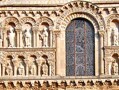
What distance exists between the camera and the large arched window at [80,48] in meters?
32.4

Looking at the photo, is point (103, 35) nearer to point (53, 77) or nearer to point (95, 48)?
point (95, 48)

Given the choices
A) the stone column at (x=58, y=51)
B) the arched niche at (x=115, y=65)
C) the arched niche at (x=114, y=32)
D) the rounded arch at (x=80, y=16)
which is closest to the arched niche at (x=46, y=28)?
the stone column at (x=58, y=51)

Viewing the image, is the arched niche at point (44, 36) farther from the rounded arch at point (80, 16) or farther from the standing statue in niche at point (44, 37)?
the rounded arch at point (80, 16)

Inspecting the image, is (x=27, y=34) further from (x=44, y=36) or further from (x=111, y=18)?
(x=111, y=18)

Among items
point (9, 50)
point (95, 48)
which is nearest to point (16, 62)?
point (9, 50)

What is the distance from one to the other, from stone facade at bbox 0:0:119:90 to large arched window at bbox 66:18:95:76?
22 cm

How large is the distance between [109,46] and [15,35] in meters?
4.09

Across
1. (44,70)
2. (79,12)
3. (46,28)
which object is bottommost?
(44,70)

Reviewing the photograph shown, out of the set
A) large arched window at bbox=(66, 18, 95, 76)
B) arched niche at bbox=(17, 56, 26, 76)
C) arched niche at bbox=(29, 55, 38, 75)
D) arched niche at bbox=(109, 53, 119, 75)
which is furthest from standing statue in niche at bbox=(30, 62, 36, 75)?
arched niche at bbox=(109, 53, 119, 75)

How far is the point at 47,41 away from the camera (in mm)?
32469

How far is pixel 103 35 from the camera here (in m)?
32.3

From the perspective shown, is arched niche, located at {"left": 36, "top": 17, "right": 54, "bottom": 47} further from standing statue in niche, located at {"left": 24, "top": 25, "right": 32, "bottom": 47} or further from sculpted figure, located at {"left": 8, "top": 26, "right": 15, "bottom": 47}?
sculpted figure, located at {"left": 8, "top": 26, "right": 15, "bottom": 47}

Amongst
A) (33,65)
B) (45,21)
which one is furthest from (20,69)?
(45,21)

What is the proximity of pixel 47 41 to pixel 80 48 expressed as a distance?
1.46 meters
